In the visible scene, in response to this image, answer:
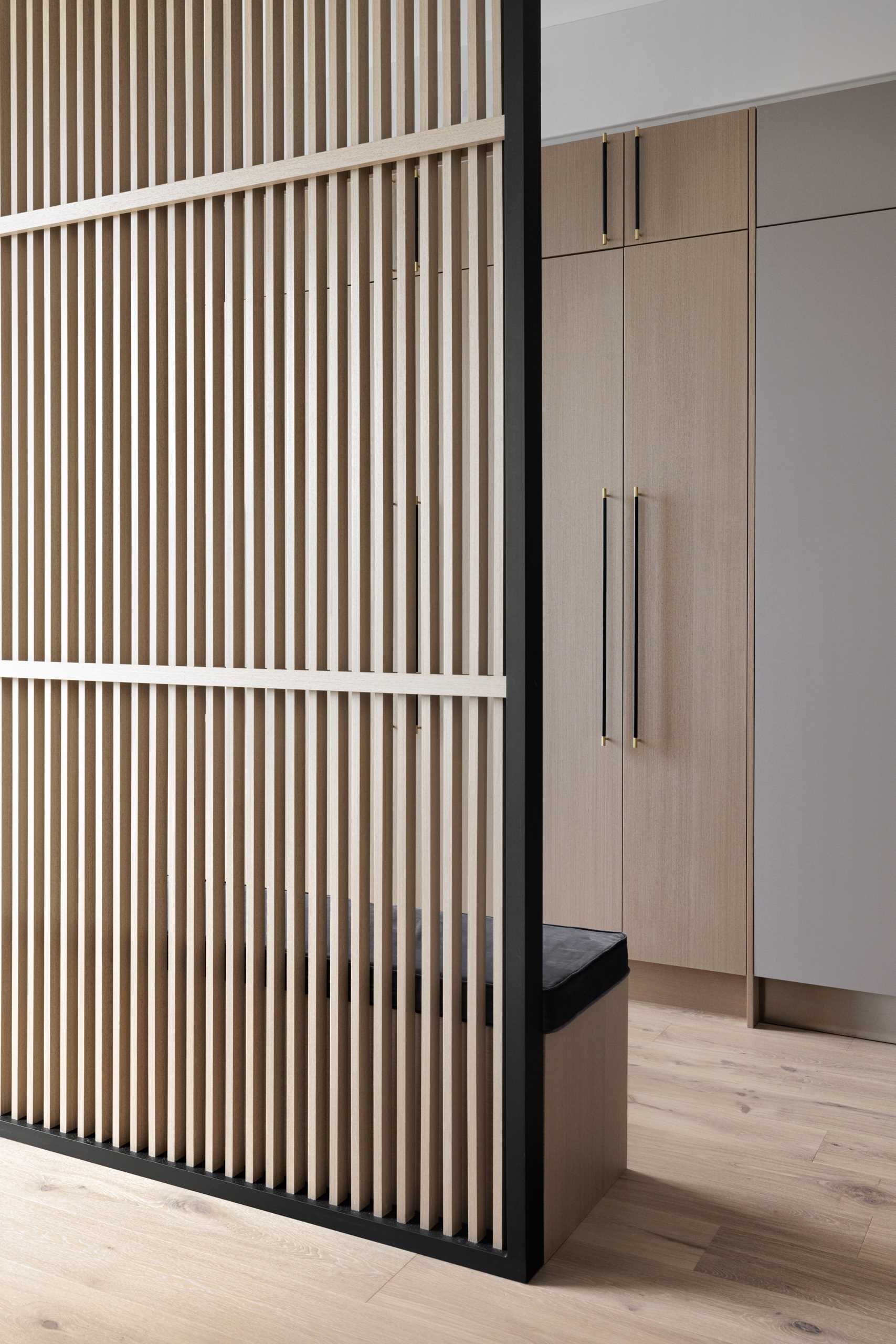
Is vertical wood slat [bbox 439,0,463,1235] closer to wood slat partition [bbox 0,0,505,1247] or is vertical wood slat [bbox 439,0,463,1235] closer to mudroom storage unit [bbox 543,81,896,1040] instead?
wood slat partition [bbox 0,0,505,1247]

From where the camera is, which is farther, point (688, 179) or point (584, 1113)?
point (688, 179)

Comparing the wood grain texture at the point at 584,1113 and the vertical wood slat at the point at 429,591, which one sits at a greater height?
the vertical wood slat at the point at 429,591

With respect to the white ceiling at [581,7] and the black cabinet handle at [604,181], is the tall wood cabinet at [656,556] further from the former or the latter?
the white ceiling at [581,7]

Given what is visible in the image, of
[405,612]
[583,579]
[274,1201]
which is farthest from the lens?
[583,579]

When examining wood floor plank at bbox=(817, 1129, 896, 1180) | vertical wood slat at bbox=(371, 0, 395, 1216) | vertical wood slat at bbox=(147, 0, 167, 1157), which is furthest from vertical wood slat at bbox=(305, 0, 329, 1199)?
wood floor plank at bbox=(817, 1129, 896, 1180)

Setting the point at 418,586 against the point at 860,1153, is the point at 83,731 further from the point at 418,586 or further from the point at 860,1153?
the point at 860,1153

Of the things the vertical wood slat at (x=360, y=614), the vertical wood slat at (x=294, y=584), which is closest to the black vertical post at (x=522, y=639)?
the vertical wood slat at (x=360, y=614)

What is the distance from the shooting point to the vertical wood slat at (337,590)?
2100 millimetres

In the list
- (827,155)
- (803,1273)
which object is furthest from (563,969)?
(827,155)

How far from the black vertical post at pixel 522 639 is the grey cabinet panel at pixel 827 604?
→ 1.41m

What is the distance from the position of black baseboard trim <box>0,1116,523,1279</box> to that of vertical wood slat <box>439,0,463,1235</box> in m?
0.05

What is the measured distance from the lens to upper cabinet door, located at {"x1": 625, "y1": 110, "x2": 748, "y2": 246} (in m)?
3.21

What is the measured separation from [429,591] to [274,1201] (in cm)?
118

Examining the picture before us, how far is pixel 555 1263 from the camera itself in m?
2.02
